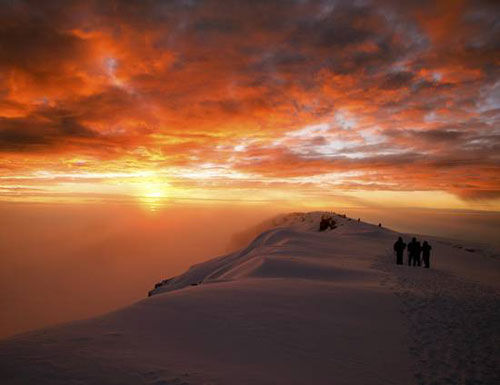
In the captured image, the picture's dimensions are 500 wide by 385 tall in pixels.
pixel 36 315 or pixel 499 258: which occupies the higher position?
pixel 499 258

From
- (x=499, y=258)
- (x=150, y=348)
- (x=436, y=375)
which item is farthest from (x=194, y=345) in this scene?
(x=499, y=258)

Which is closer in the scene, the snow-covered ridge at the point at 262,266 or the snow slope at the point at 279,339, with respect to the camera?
the snow slope at the point at 279,339

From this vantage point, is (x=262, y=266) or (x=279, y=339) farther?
(x=262, y=266)

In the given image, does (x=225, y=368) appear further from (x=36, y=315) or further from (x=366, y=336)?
(x=36, y=315)

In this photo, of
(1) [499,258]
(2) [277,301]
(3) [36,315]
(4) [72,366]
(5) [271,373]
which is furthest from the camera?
(3) [36,315]

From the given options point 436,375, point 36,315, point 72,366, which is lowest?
point 36,315

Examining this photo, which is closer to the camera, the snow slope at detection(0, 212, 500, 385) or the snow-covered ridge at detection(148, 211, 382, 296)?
the snow slope at detection(0, 212, 500, 385)

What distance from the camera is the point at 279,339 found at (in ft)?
25.6

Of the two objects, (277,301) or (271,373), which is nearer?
(271,373)

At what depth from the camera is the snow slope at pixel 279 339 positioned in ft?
19.0

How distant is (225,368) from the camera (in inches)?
246

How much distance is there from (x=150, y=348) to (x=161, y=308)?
2.53 metres

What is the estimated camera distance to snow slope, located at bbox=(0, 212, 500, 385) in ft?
19.0

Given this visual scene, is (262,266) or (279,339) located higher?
(262,266)
